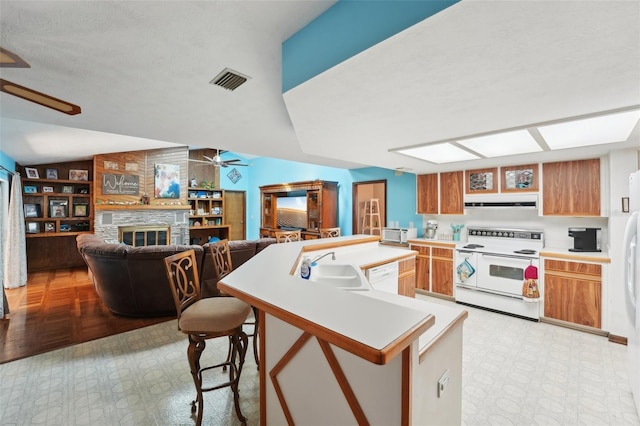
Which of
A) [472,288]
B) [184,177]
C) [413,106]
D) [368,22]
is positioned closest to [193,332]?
[368,22]

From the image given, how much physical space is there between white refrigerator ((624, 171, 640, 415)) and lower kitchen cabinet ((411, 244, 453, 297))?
7.06 feet

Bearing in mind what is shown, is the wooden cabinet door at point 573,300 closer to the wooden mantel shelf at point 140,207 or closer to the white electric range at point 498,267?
the white electric range at point 498,267

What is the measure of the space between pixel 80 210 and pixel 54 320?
4.12 metres

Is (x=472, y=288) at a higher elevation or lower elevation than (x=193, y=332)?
lower

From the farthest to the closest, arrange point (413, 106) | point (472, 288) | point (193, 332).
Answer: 1. point (472, 288)
2. point (413, 106)
3. point (193, 332)

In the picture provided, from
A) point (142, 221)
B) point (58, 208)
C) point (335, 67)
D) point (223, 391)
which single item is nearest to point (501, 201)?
point (335, 67)

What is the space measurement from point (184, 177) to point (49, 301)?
424 cm

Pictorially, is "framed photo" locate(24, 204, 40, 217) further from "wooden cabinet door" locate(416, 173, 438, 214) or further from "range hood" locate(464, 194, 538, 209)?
"range hood" locate(464, 194, 538, 209)

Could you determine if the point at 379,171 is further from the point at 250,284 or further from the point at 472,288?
the point at 250,284

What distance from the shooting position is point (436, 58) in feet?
4.00

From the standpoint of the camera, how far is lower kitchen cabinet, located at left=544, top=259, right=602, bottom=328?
3104mm

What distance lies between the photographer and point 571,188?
341 centimetres

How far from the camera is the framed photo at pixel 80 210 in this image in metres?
6.39

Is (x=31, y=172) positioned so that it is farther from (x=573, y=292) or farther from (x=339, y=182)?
(x=573, y=292)
